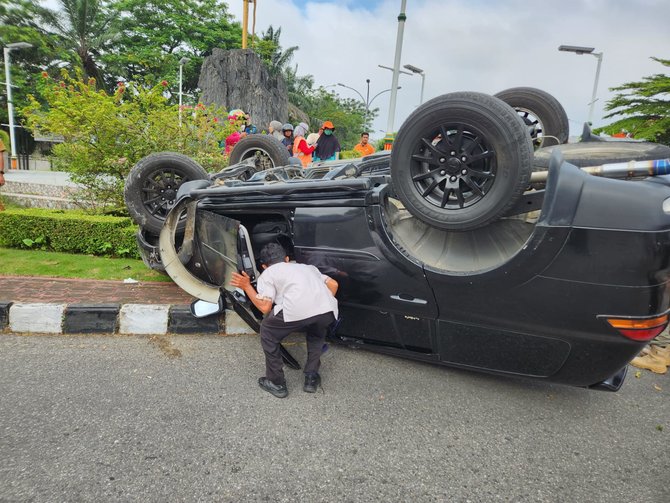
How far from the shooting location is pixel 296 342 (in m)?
3.64

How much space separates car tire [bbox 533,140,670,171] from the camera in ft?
8.25

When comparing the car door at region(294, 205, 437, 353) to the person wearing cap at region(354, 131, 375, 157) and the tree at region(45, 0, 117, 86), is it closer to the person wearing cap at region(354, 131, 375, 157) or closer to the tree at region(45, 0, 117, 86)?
the person wearing cap at region(354, 131, 375, 157)

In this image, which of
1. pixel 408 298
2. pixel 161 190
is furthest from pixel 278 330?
pixel 161 190

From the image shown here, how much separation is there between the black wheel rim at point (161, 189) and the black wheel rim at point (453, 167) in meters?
2.54

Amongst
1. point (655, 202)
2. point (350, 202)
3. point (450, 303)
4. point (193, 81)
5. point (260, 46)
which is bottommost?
point (450, 303)

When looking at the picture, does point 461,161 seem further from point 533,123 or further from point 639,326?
point 533,123

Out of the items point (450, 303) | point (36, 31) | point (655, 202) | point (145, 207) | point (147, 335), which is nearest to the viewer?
point (655, 202)

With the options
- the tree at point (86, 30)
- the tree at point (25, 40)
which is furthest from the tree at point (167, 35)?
the tree at point (25, 40)

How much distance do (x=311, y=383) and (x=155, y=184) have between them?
2.59 meters

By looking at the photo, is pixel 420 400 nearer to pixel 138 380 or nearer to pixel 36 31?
pixel 138 380

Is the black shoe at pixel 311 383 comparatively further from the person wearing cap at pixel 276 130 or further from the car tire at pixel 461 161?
the person wearing cap at pixel 276 130

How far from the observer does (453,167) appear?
246 centimetres

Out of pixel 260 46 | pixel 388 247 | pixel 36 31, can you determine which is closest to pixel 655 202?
pixel 388 247

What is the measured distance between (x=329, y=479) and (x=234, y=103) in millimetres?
29307
